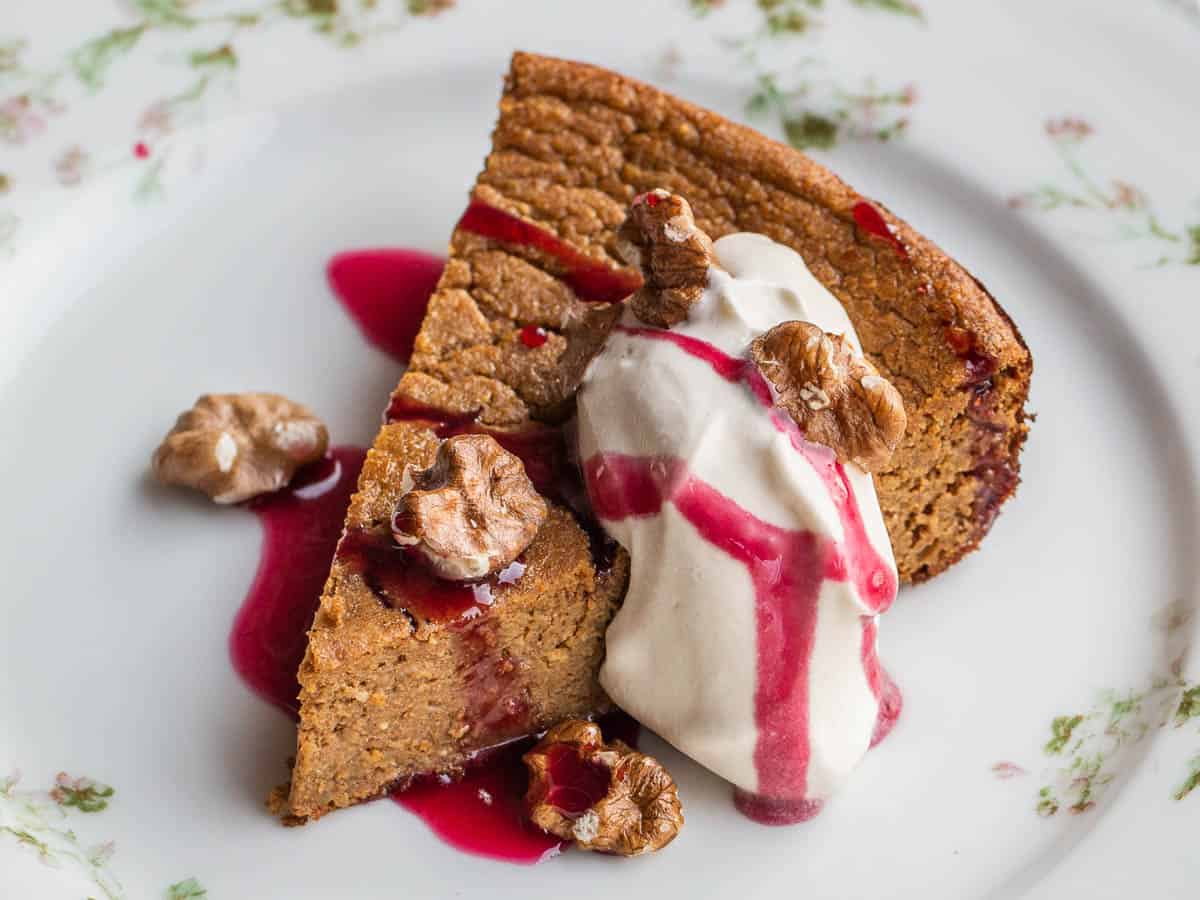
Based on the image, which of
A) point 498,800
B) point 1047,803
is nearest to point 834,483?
point 1047,803

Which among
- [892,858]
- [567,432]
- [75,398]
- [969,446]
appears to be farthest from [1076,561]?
[75,398]

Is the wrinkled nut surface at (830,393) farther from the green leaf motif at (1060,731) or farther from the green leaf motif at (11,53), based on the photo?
the green leaf motif at (11,53)

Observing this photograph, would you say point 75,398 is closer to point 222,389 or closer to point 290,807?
point 222,389

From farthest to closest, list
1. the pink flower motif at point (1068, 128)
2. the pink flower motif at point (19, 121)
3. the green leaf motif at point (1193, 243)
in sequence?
the pink flower motif at point (1068, 128), the pink flower motif at point (19, 121), the green leaf motif at point (1193, 243)

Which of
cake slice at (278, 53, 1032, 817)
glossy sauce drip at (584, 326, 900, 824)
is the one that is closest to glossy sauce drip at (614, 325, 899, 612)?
glossy sauce drip at (584, 326, 900, 824)

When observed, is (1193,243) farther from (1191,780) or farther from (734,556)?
(734,556)

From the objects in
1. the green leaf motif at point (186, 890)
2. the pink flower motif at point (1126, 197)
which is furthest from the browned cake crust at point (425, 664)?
the pink flower motif at point (1126, 197)
